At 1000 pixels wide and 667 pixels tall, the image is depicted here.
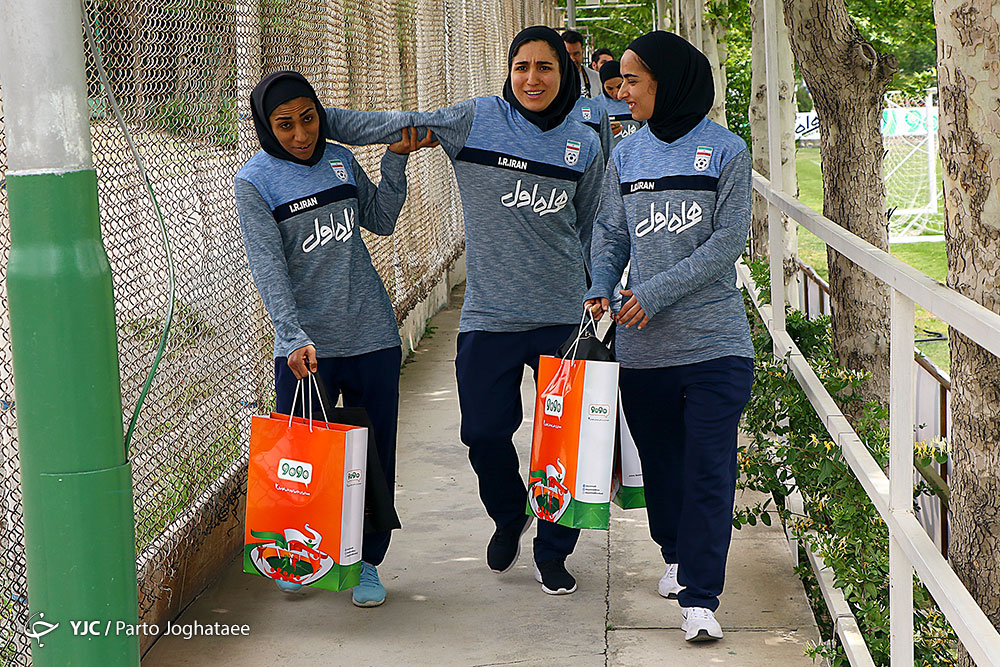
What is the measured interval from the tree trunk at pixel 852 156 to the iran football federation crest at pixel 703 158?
295cm

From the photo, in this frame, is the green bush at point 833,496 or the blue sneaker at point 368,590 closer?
the green bush at point 833,496

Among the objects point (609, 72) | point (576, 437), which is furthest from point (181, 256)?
point (609, 72)

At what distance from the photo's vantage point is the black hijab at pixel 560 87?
400cm

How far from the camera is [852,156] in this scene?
21.4ft

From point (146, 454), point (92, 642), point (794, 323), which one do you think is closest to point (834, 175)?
point (794, 323)

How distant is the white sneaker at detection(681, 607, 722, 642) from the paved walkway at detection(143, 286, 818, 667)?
0.14ft

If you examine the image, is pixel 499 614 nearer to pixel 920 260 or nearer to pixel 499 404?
pixel 499 404

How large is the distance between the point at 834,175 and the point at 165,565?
4215 millimetres

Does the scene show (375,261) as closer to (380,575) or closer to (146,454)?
(380,575)

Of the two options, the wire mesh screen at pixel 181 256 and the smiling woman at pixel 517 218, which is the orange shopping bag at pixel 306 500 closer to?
the wire mesh screen at pixel 181 256

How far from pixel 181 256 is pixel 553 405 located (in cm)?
150

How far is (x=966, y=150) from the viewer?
288 cm

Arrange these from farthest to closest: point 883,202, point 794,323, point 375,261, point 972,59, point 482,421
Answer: point 375,261 → point 883,202 → point 794,323 → point 482,421 → point 972,59

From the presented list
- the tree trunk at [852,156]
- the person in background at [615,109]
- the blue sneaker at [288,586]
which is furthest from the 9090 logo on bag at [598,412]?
the person in background at [615,109]
